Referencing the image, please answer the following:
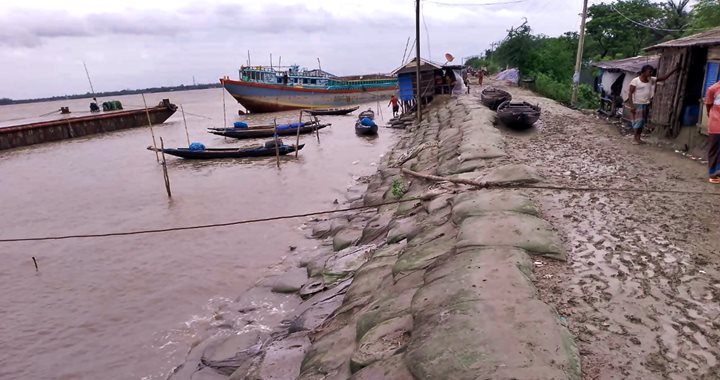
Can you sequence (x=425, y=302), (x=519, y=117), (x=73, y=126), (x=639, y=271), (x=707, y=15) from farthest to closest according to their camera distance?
1. (x=73, y=126)
2. (x=707, y=15)
3. (x=519, y=117)
4. (x=639, y=271)
5. (x=425, y=302)

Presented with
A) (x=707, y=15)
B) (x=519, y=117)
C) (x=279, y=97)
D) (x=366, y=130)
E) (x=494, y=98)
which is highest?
(x=707, y=15)

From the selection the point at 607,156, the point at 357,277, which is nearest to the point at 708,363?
the point at 357,277

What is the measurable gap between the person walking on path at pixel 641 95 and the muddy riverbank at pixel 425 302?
3.24 metres

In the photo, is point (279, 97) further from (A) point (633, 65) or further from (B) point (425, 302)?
(B) point (425, 302)

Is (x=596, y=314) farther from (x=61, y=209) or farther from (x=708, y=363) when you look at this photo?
(x=61, y=209)

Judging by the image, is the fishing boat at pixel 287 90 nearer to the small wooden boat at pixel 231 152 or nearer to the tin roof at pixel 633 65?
the small wooden boat at pixel 231 152

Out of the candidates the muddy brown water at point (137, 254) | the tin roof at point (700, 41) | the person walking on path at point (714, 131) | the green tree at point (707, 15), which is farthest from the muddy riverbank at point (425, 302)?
the green tree at point (707, 15)

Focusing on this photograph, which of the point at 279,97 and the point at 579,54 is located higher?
the point at 579,54

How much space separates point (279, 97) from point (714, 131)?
38532 millimetres

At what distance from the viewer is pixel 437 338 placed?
3.05 metres

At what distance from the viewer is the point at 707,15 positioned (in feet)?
66.7

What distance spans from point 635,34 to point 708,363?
111 ft

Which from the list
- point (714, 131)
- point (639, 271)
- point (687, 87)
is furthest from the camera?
point (687, 87)

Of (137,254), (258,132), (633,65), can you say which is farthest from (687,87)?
(258,132)
